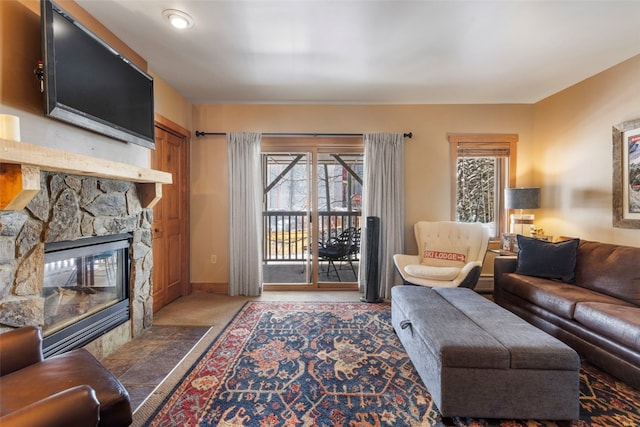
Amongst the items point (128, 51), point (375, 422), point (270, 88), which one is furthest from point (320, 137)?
point (375, 422)

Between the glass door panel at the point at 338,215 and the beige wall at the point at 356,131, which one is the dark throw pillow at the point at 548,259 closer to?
the beige wall at the point at 356,131

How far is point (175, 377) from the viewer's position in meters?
1.91

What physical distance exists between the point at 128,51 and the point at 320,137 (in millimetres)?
2152

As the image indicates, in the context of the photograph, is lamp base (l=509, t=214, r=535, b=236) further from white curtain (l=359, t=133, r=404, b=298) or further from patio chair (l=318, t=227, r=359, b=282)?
patio chair (l=318, t=227, r=359, b=282)

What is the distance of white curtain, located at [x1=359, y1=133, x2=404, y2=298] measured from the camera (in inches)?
143

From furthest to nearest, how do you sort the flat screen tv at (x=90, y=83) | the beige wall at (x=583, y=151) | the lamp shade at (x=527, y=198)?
1. the lamp shade at (x=527, y=198)
2. the beige wall at (x=583, y=151)
3. the flat screen tv at (x=90, y=83)

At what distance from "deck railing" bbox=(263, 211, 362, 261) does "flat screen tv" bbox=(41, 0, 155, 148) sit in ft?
7.23

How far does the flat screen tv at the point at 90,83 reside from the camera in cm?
157

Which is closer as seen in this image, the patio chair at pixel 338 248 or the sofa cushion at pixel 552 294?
the sofa cushion at pixel 552 294

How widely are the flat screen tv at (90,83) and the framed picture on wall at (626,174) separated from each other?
4.36m

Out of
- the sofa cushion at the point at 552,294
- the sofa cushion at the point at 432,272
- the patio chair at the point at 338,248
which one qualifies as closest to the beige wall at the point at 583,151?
the sofa cushion at the point at 552,294

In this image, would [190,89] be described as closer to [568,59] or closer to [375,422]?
[375,422]

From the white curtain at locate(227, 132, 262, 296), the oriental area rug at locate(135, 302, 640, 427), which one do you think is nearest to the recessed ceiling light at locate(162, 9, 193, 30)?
the white curtain at locate(227, 132, 262, 296)

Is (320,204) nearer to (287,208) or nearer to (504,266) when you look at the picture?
(287,208)
